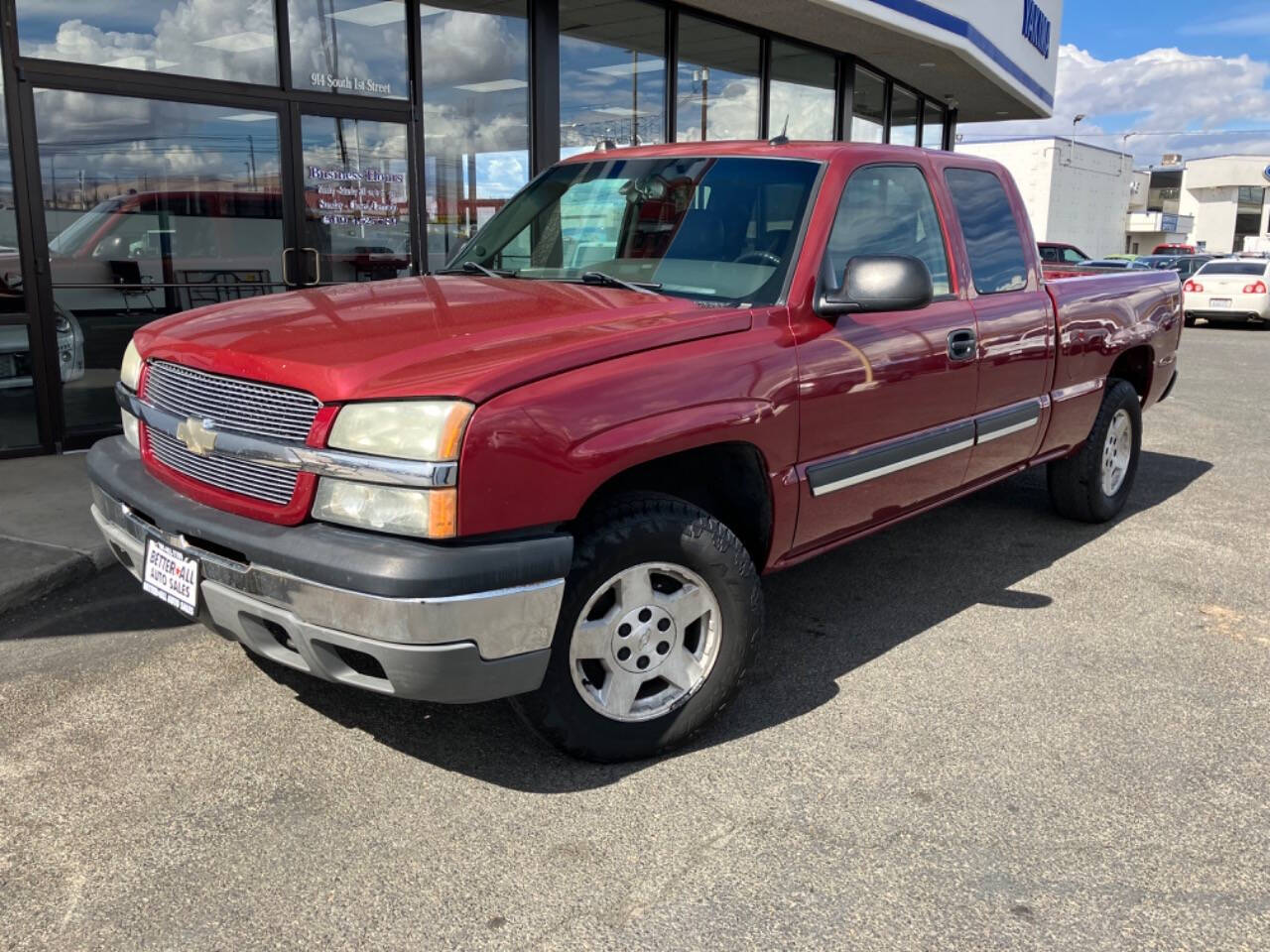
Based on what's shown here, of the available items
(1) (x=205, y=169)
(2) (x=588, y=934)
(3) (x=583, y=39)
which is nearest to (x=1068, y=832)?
(2) (x=588, y=934)

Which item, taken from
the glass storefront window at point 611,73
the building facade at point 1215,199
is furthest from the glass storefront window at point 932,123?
the building facade at point 1215,199

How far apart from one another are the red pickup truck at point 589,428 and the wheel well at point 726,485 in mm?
10

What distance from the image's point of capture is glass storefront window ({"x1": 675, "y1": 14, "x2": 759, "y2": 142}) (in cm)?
1151

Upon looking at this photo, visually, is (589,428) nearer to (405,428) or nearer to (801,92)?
(405,428)

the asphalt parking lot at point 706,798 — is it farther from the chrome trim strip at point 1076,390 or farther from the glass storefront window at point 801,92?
the glass storefront window at point 801,92

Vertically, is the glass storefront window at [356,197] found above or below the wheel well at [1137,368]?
above

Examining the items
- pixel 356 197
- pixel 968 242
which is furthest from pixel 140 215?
pixel 968 242

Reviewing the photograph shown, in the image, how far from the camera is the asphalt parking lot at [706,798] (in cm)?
249

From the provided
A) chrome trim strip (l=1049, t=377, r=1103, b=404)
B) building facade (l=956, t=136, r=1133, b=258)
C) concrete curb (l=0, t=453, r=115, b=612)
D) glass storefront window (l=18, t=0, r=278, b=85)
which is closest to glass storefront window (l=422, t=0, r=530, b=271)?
glass storefront window (l=18, t=0, r=278, b=85)

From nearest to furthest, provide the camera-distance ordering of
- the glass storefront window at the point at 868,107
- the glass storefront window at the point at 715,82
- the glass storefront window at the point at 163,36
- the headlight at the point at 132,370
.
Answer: the headlight at the point at 132,370
the glass storefront window at the point at 163,36
the glass storefront window at the point at 715,82
the glass storefront window at the point at 868,107

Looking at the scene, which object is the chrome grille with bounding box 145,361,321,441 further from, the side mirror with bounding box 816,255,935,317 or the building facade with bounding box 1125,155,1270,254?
the building facade with bounding box 1125,155,1270,254

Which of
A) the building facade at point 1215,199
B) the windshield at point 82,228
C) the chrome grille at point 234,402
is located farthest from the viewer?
the building facade at point 1215,199

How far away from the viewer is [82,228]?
23.2 feet

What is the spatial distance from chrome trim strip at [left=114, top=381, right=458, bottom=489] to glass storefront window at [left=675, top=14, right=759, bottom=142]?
29.9ft
